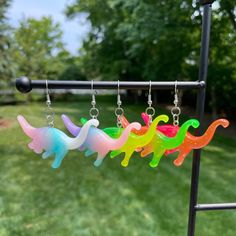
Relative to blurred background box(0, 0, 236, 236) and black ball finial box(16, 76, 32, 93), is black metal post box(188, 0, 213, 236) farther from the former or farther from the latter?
blurred background box(0, 0, 236, 236)

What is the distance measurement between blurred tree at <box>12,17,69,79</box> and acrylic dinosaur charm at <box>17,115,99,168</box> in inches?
493

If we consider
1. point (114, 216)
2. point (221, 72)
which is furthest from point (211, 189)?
point (221, 72)

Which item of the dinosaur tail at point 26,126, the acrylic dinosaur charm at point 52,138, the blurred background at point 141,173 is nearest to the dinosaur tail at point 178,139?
the acrylic dinosaur charm at point 52,138

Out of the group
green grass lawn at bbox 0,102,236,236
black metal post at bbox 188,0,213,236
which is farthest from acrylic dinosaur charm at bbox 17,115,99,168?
green grass lawn at bbox 0,102,236,236

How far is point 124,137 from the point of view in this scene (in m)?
1.21

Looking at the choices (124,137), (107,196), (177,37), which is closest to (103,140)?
(124,137)

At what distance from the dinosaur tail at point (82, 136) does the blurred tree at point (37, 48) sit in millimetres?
12590

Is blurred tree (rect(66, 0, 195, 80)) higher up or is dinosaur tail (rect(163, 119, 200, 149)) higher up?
blurred tree (rect(66, 0, 195, 80))

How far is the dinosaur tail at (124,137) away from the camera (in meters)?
1.20

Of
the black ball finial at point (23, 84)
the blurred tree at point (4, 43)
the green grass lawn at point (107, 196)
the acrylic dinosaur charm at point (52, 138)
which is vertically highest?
the blurred tree at point (4, 43)

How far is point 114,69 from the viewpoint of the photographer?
13.1 meters

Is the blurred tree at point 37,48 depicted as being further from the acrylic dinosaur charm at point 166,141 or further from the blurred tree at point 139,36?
the acrylic dinosaur charm at point 166,141

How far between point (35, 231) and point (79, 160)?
2286mm

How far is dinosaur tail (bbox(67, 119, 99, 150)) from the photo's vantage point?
1.19 metres
